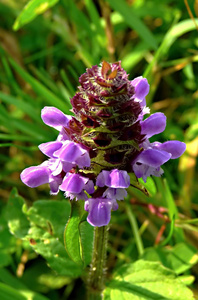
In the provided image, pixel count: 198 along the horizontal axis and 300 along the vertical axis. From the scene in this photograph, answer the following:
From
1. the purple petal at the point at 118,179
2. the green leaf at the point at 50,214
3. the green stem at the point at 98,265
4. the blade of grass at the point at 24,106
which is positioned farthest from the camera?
the blade of grass at the point at 24,106

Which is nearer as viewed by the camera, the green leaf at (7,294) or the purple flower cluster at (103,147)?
the purple flower cluster at (103,147)

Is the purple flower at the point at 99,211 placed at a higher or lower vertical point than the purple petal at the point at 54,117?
lower

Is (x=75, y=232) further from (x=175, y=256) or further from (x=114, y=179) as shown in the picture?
(x=175, y=256)

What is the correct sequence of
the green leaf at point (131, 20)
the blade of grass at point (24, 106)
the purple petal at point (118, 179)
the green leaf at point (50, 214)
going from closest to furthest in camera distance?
the purple petal at point (118, 179) → the green leaf at point (50, 214) → the blade of grass at point (24, 106) → the green leaf at point (131, 20)

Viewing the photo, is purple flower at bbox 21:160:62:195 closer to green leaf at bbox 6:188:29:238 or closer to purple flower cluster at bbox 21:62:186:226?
purple flower cluster at bbox 21:62:186:226

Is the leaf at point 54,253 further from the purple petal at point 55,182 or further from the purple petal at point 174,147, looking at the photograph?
the purple petal at point 174,147

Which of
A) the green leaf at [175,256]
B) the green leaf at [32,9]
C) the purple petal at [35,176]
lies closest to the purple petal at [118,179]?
the purple petal at [35,176]

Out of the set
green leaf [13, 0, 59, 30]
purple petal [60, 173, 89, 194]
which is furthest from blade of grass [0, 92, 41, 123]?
purple petal [60, 173, 89, 194]
